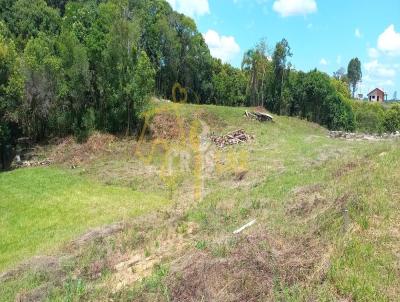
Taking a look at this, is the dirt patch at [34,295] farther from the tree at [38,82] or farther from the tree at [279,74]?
the tree at [279,74]

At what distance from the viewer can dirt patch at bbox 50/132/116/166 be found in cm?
2170

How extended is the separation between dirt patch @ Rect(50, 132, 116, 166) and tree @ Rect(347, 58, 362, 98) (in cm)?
8485

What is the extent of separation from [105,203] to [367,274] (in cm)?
1026

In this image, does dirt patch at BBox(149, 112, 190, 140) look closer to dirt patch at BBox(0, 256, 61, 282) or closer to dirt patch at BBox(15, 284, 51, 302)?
dirt patch at BBox(0, 256, 61, 282)

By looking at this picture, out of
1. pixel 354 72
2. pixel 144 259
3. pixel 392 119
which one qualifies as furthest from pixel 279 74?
pixel 354 72

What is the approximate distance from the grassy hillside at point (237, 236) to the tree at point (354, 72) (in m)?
87.1

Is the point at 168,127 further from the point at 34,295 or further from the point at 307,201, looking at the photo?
the point at 34,295

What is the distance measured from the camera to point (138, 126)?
25.3m

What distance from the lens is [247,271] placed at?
18.5ft

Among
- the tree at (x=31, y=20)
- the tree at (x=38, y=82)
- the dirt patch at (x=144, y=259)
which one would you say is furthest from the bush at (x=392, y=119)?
the dirt patch at (x=144, y=259)

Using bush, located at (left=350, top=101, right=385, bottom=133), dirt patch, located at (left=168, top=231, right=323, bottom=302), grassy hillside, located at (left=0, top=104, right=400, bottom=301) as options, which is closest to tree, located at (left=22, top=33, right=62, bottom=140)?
grassy hillside, located at (left=0, top=104, right=400, bottom=301)

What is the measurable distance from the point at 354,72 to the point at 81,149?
288 feet

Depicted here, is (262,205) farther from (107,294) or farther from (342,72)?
(342,72)

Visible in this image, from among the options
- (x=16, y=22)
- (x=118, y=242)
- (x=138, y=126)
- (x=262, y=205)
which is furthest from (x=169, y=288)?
(x=16, y=22)
